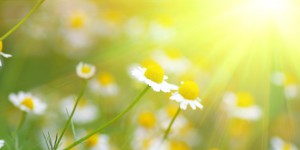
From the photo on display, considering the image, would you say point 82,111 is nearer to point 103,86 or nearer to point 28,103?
point 103,86

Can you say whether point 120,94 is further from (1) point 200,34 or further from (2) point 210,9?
(2) point 210,9

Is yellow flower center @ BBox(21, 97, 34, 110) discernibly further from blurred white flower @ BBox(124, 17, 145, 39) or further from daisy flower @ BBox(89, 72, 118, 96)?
blurred white flower @ BBox(124, 17, 145, 39)

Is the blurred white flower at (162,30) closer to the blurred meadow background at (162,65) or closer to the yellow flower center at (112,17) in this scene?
the blurred meadow background at (162,65)

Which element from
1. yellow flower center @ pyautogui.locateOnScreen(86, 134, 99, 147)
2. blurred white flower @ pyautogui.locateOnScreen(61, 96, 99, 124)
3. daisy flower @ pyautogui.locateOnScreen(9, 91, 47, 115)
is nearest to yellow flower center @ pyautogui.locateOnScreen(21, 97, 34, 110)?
daisy flower @ pyautogui.locateOnScreen(9, 91, 47, 115)

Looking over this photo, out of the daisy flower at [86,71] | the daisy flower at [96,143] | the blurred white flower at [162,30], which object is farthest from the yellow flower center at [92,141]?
the blurred white flower at [162,30]

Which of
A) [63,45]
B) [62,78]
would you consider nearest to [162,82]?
[62,78]

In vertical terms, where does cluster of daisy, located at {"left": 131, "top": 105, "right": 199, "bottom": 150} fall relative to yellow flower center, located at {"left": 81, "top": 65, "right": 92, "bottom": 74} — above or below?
below

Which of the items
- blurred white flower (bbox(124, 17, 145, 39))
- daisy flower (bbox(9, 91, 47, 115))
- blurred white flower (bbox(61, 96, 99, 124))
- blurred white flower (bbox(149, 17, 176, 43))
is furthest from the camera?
blurred white flower (bbox(124, 17, 145, 39))

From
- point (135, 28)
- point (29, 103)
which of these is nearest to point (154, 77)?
point (29, 103)
